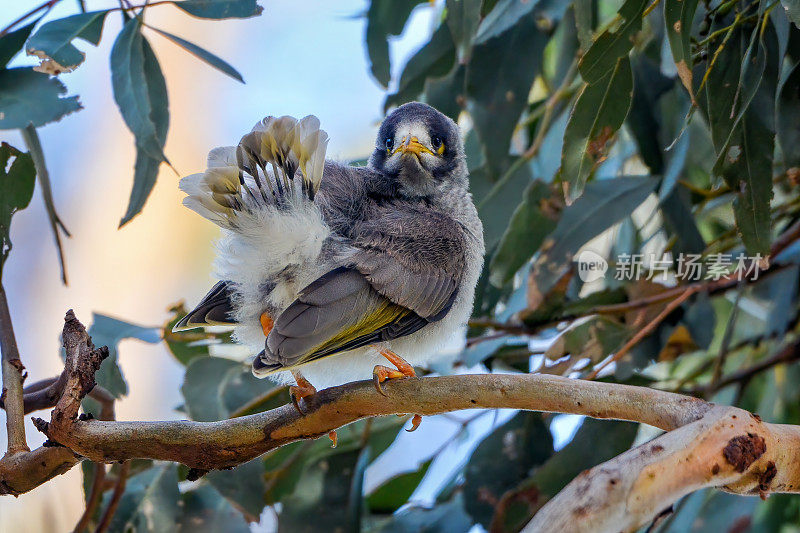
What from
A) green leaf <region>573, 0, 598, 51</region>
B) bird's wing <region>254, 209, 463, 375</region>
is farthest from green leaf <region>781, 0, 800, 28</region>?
bird's wing <region>254, 209, 463, 375</region>

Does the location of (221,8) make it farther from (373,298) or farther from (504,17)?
(504,17)

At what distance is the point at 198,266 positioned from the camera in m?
5.43

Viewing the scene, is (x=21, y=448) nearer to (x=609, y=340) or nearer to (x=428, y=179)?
(x=428, y=179)

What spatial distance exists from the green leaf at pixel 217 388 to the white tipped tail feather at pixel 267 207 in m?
0.62

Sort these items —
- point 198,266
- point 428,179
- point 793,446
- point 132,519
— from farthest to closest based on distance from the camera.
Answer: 1. point 198,266
2. point 132,519
3. point 428,179
4. point 793,446

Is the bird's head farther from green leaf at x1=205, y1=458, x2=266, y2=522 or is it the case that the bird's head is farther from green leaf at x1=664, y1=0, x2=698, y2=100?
green leaf at x1=205, y1=458, x2=266, y2=522

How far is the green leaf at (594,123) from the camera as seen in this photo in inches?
80.8

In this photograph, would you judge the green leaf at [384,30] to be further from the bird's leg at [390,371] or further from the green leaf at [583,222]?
the bird's leg at [390,371]

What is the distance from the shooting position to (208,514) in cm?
267

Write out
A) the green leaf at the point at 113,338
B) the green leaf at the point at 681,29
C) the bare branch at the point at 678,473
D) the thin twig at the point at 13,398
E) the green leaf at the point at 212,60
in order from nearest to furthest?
1. the bare branch at the point at 678,473
2. the thin twig at the point at 13,398
3. the green leaf at the point at 681,29
4. the green leaf at the point at 212,60
5. the green leaf at the point at 113,338

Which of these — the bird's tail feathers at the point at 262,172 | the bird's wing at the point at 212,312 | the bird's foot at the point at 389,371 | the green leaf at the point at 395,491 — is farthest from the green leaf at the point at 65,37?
the green leaf at the point at 395,491

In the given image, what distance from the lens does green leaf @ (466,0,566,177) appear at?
9.14 ft

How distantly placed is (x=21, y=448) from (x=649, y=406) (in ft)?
3.90

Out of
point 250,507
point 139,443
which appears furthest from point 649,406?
point 250,507
